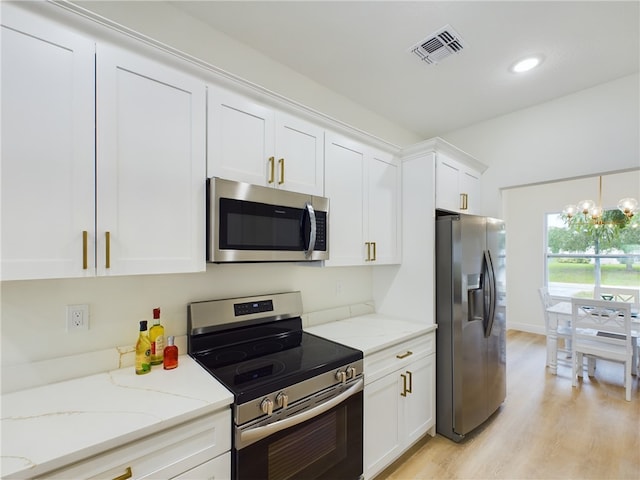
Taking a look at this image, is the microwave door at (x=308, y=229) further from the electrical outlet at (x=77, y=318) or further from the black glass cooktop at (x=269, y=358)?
the electrical outlet at (x=77, y=318)

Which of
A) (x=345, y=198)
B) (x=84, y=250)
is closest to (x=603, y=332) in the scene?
(x=345, y=198)

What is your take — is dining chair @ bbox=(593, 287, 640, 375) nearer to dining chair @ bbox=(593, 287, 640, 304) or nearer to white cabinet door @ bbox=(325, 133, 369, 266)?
dining chair @ bbox=(593, 287, 640, 304)

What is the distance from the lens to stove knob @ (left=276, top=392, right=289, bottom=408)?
126 centimetres

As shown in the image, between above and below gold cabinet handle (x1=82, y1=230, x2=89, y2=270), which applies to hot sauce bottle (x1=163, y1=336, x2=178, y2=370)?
below

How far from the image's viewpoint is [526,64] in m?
2.11

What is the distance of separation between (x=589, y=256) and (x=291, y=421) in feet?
19.1

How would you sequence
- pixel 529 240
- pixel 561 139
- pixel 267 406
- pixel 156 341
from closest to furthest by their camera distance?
1. pixel 267 406
2. pixel 156 341
3. pixel 561 139
4. pixel 529 240

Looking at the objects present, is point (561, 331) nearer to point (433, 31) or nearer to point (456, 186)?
point (456, 186)

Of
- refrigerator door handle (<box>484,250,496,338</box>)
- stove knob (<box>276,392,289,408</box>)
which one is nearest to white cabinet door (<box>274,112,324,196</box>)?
stove knob (<box>276,392,289,408</box>)

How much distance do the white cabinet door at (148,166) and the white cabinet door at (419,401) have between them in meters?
1.65

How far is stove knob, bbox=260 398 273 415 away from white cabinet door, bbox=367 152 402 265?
4.16ft

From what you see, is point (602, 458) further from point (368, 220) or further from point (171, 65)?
point (171, 65)

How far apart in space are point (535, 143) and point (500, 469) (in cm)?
262

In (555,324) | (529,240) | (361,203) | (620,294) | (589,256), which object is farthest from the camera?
(529,240)
